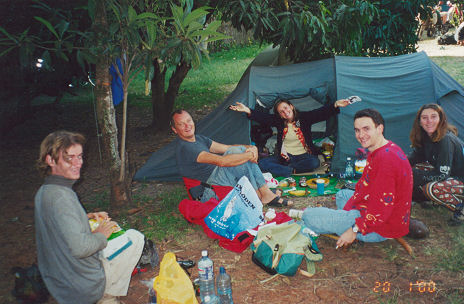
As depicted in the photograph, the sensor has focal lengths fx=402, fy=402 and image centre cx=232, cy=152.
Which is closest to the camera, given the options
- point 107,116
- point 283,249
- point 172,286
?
point 172,286

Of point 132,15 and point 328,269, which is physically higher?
point 132,15

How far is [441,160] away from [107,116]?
3.81 metres

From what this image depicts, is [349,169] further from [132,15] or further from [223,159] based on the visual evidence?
[132,15]

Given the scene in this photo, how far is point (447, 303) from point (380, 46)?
288 inches

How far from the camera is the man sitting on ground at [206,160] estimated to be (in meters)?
4.66

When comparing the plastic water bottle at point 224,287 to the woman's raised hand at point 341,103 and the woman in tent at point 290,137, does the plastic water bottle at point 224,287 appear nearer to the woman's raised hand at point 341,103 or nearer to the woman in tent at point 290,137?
the woman in tent at point 290,137

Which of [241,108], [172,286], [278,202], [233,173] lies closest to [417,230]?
[278,202]

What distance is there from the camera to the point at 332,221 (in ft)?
12.7

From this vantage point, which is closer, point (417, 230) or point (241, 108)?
point (417, 230)

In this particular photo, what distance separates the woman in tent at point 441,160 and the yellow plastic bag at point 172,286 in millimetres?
2992

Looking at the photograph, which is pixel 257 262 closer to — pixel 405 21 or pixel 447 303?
pixel 447 303

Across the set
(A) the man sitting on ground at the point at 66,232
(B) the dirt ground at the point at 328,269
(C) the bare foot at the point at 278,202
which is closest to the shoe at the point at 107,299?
(A) the man sitting on ground at the point at 66,232

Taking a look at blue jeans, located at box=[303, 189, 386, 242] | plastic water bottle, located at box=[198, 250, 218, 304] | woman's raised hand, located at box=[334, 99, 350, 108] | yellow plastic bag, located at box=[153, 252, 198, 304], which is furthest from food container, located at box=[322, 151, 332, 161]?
yellow plastic bag, located at box=[153, 252, 198, 304]

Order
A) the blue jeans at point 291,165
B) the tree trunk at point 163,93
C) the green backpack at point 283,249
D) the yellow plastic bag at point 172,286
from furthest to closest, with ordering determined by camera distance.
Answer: the tree trunk at point 163,93 < the blue jeans at point 291,165 < the green backpack at point 283,249 < the yellow plastic bag at point 172,286
